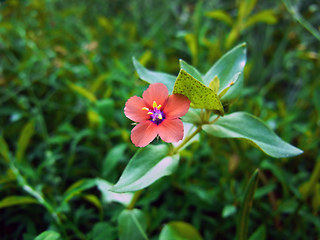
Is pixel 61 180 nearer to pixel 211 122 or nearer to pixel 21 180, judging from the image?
pixel 21 180

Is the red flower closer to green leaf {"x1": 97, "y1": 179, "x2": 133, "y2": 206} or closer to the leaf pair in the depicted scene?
the leaf pair

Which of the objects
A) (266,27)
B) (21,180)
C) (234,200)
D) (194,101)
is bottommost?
(234,200)

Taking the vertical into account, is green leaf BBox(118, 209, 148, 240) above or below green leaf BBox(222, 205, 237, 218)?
above

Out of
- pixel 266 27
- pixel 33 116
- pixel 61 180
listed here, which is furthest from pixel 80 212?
pixel 266 27

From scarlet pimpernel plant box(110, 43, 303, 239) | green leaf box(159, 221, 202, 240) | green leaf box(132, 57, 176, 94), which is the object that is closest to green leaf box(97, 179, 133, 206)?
scarlet pimpernel plant box(110, 43, 303, 239)

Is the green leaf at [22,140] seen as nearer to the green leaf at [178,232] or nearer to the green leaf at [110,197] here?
the green leaf at [110,197]

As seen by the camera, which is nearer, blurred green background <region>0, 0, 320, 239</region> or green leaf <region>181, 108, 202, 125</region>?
green leaf <region>181, 108, 202, 125</region>
